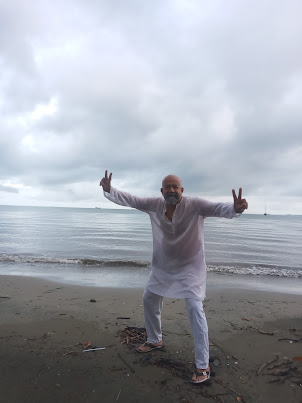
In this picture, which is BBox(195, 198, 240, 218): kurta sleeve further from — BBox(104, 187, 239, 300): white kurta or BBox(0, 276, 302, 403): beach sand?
BBox(0, 276, 302, 403): beach sand

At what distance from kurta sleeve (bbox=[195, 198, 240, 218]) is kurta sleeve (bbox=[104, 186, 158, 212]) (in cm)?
65

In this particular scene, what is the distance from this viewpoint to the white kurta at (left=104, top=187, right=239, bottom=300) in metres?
3.29

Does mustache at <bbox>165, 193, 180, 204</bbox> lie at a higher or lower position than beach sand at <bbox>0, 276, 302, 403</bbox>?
higher

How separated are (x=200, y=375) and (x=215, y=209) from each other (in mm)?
1940

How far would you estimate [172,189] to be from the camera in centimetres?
335

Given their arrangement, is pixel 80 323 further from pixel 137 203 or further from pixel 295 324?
pixel 295 324

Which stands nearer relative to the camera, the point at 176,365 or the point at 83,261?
the point at 176,365

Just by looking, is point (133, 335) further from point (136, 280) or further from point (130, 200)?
point (136, 280)

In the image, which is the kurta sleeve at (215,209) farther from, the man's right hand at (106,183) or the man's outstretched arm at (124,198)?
the man's right hand at (106,183)

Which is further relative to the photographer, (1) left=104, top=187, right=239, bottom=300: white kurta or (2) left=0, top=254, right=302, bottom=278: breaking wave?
(2) left=0, top=254, right=302, bottom=278: breaking wave

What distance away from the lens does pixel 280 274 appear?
35.2 ft

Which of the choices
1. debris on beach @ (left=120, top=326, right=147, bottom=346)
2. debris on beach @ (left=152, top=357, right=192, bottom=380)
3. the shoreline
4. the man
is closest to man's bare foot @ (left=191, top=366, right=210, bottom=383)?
the man

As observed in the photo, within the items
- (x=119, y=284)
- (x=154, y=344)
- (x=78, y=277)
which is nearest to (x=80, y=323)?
(x=154, y=344)

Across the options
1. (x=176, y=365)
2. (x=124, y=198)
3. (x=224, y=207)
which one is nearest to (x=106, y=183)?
(x=124, y=198)
